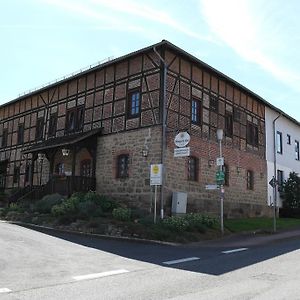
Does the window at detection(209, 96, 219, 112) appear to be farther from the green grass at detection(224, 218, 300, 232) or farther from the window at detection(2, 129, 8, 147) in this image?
the window at detection(2, 129, 8, 147)

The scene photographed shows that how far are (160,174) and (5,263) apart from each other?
845cm

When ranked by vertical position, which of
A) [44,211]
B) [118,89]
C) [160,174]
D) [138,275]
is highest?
[118,89]

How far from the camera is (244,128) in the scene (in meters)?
26.8

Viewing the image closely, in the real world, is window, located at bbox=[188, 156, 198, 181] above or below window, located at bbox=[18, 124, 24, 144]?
below

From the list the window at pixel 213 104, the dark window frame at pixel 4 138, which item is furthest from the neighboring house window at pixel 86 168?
the dark window frame at pixel 4 138

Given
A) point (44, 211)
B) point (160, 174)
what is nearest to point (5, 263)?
point (160, 174)

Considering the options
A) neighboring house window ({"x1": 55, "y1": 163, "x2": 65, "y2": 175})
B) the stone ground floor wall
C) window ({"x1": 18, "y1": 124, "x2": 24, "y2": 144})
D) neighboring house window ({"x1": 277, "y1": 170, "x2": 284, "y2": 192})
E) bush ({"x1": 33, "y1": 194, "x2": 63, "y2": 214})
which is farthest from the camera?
window ({"x1": 18, "y1": 124, "x2": 24, "y2": 144})

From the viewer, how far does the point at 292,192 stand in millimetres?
29484

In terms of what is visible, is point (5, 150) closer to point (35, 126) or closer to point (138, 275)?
point (35, 126)

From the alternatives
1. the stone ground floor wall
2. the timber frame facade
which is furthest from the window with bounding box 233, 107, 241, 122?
the stone ground floor wall

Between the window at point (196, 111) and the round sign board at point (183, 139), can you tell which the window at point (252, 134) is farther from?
the round sign board at point (183, 139)

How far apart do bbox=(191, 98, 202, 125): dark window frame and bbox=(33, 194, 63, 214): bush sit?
7.75 m

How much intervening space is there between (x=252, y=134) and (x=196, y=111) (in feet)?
21.5

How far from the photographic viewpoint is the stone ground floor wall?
20.3m
